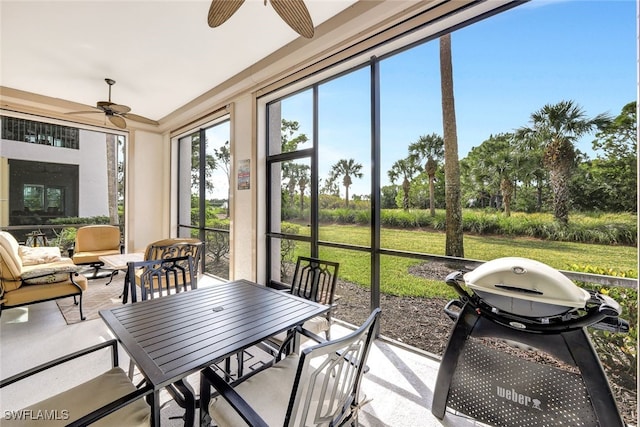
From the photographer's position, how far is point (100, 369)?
→ 84.3 inches

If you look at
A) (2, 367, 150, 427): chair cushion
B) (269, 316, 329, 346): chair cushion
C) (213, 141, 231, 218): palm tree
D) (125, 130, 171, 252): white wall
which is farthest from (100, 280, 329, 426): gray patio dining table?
(125, 130, 171, 252): white wall

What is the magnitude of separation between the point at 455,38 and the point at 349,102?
111cm

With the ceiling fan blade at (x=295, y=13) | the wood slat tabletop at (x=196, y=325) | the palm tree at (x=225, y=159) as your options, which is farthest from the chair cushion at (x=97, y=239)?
the ceiling fan blade at (x=295, y=13)

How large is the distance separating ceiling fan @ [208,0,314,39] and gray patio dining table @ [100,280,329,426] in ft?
6.31

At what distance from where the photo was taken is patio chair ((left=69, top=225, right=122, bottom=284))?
14.8 ft

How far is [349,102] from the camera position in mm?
2959

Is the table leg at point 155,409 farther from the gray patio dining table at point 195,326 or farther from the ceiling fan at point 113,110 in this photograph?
the ceiling fan at point 113,110

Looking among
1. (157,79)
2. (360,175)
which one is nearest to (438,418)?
(360,175)

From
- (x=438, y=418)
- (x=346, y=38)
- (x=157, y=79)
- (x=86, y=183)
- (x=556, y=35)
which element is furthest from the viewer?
(x=86, y=183)

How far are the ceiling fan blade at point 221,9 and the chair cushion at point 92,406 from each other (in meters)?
2.25

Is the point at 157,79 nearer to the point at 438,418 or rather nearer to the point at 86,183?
the point at 86,183

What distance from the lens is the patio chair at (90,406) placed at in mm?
1038

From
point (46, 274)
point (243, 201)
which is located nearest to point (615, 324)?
point (243, 201)

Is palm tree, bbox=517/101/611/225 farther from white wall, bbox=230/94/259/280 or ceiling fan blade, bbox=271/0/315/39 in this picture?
white wall, bbox=230/94/259/280
